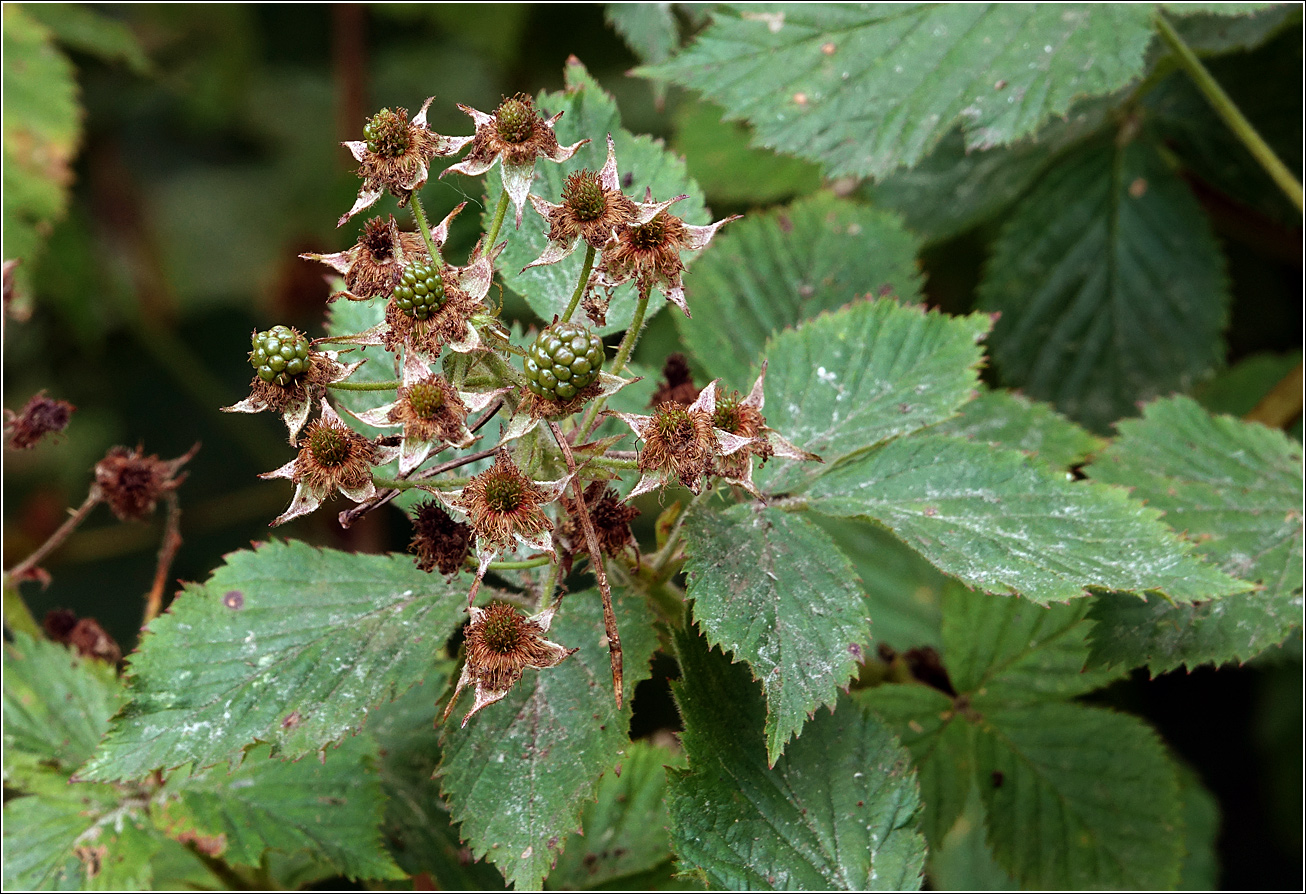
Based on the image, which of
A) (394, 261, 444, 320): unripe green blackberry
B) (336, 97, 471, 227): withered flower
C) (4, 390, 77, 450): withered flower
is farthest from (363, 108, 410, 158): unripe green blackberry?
(4, 390, 77, 450): withered flower

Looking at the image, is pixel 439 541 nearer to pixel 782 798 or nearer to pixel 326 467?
pixel 326 467

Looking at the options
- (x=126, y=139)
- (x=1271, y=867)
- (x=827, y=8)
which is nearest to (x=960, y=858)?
(x=1271, y=867)

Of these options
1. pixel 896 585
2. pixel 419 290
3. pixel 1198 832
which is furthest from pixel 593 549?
pixel 1198 832

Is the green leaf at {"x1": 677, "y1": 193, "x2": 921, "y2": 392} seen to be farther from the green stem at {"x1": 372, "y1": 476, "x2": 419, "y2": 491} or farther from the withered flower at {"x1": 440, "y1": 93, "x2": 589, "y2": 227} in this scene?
the green stem at {"x1": 372, "y1": 476, "x2": 419, "y2": 491}

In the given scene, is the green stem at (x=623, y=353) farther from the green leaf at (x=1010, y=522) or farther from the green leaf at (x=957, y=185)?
the green leaf at (x=957, y=185)

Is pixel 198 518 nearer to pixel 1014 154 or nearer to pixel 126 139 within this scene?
pixel 126 139

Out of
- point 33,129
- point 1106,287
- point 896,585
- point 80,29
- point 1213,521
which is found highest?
point 80,29
